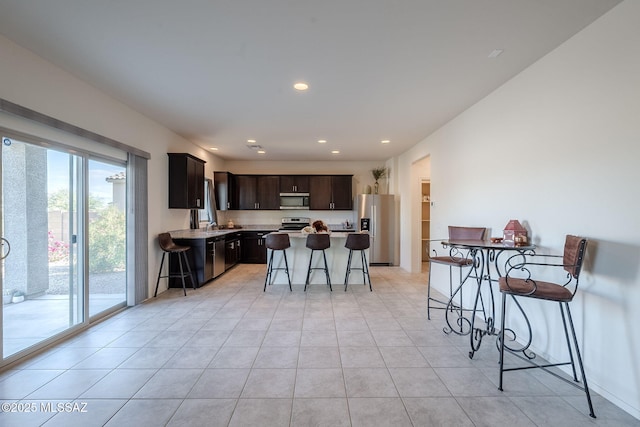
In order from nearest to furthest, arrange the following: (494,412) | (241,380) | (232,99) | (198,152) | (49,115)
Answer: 1. (494,412)
2. (241,380)
3. (49,115)
4. (232,99)
5. (198,152)

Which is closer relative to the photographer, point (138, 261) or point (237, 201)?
point (138, 261)

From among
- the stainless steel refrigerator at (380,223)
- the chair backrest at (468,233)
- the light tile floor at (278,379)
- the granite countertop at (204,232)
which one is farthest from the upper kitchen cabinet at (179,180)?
the chair backrest at (468,233)

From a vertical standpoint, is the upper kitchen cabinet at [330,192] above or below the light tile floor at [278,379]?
above

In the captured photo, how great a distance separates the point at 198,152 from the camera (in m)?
6.12

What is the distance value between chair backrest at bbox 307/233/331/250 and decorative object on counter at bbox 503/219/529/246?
8.50 ft

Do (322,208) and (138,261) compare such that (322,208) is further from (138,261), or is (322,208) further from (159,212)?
(138,261)

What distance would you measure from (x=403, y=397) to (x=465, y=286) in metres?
2.38

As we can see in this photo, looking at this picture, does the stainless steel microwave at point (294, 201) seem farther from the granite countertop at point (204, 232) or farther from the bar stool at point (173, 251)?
the bar stool at point (173, 251)

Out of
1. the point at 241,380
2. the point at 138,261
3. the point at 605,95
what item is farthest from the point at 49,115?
the point at 605,95

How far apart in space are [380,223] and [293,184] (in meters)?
2.50

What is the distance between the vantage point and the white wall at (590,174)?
189cm

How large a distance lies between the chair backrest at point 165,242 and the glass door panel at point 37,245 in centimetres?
127

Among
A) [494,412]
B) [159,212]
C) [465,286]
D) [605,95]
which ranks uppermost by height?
[605,95]

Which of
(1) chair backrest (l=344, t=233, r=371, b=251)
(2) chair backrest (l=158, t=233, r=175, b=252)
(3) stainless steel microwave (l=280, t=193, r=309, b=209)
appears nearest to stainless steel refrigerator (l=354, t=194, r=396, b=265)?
(3) stainless steel microwave (l=280, t=193, r=309, b=209)
